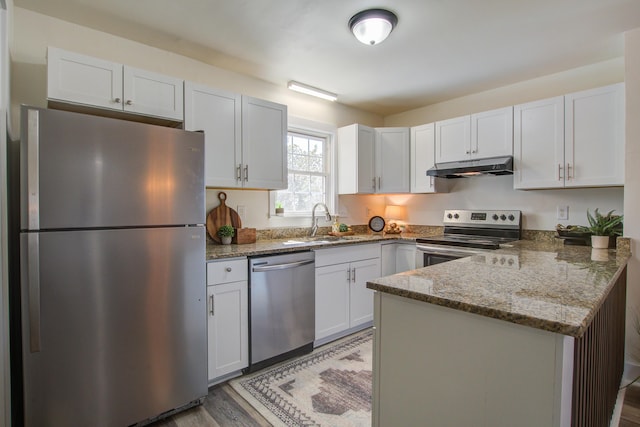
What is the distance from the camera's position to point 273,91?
126 inches

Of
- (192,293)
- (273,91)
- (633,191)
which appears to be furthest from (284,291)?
(633,191)

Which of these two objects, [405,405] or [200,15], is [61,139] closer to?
[200,15]

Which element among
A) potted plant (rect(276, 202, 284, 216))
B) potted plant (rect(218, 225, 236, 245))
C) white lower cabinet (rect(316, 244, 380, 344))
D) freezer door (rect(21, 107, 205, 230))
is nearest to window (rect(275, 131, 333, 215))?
potted plant (rect(276, 202, 284, 216))

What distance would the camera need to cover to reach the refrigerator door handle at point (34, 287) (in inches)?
57.8

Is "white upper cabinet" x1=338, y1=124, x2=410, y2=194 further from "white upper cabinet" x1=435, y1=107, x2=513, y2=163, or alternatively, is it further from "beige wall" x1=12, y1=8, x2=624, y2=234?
"white upper cabinet" x1=435, y1=107, x2=513, y2=163

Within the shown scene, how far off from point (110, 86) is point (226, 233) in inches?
50.2

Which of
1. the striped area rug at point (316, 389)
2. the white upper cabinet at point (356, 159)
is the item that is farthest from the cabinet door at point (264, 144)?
the striped area rug at point (316, 389)

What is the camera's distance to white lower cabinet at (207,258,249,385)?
213 centimetres

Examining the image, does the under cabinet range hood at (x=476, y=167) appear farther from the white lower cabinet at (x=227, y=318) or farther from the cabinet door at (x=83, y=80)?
the cabinet door at (x=83, y=80)

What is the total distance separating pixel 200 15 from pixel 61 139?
3.89 ft

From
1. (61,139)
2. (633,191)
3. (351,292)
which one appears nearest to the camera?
(61,139)

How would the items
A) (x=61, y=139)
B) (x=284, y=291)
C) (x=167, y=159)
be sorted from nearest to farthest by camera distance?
(x=61, y=139)
(x=167, y=159)
(x=284, y=291)

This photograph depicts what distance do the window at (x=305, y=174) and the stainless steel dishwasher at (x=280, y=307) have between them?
0.92 m

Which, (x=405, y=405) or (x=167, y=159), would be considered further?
(x=167, y=159)
